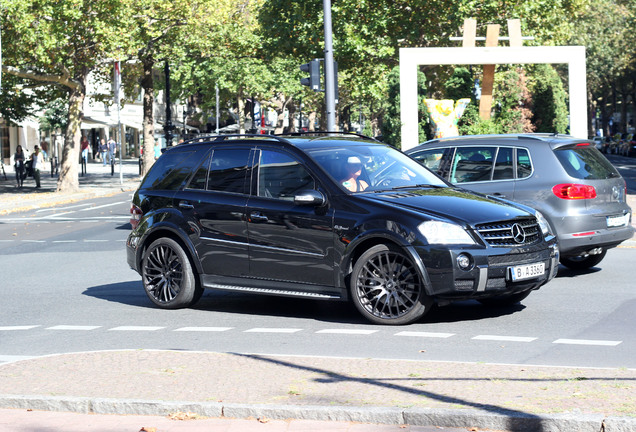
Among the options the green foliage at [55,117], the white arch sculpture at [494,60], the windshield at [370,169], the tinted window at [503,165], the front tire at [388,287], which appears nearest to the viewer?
the front tire at [388,287]

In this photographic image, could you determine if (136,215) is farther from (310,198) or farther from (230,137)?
(310,198)

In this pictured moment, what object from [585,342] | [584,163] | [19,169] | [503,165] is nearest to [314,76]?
[503,165]

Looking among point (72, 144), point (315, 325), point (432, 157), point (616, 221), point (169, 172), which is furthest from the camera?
point (72, 144)

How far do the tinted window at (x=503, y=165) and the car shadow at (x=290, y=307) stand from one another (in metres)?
2.05

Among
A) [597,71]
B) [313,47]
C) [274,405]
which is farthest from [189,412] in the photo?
[597,71]

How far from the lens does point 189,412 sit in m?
5.69

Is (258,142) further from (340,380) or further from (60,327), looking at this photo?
(340,380)

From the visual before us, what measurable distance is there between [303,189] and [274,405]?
152 inches

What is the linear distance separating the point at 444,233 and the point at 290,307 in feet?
8.04

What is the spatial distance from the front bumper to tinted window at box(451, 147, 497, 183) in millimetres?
3292

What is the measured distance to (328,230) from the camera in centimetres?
895

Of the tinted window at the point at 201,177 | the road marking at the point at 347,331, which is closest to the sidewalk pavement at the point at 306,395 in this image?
the road marking at the point at 347,331

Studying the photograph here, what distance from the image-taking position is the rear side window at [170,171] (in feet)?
34.2

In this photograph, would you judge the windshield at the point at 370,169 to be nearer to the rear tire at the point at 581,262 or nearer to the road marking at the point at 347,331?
the road marking at the point at 347,331
